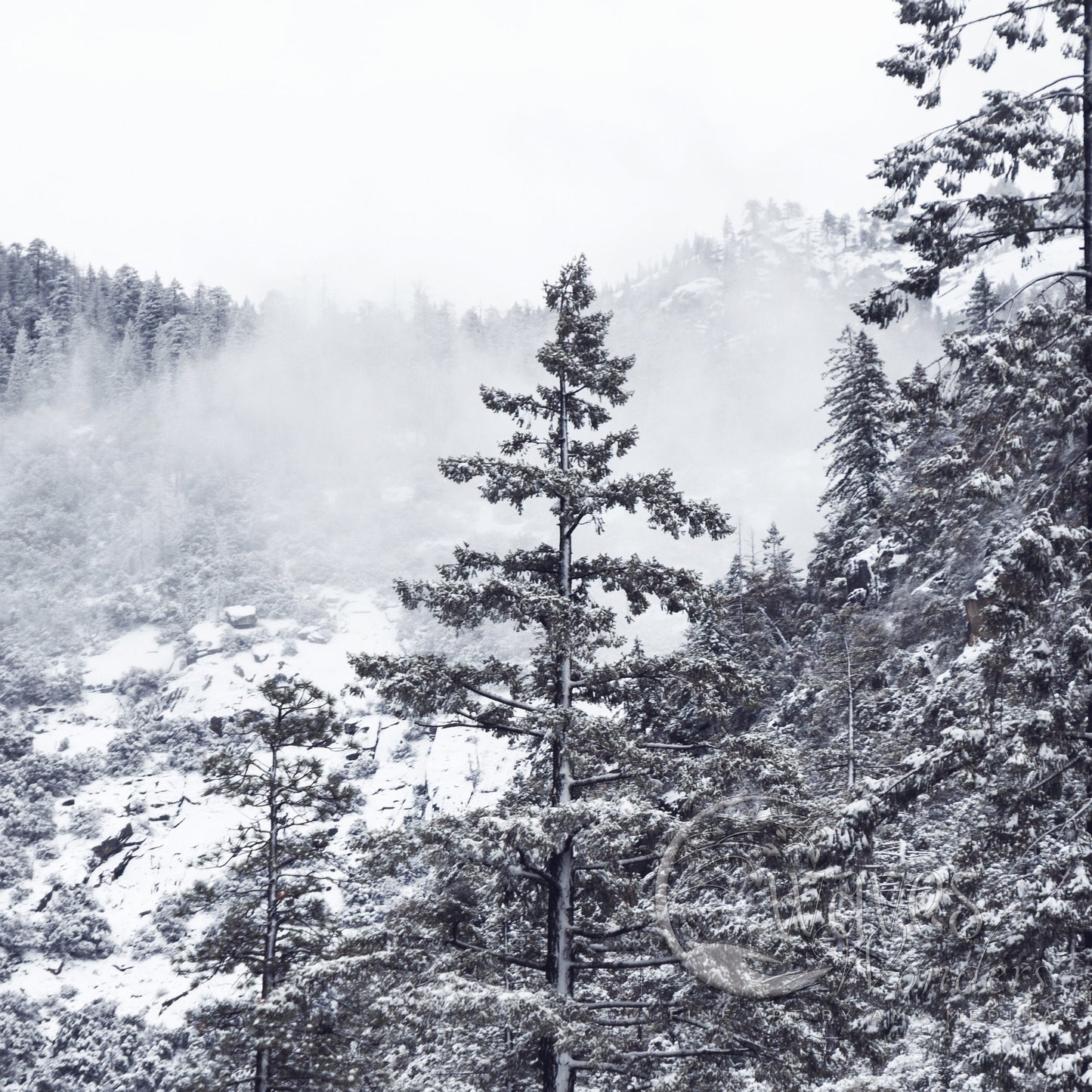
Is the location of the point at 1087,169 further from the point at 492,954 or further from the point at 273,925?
the point at 273,925

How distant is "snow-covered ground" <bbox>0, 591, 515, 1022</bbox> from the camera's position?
34.2 metres

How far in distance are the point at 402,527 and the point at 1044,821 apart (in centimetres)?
8084

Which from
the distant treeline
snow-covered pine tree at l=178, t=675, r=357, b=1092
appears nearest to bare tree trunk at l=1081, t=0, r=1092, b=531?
snow-covered pine tree at l=178, t=675, r=357, b=1092

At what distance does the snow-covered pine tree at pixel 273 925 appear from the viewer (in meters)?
13.1

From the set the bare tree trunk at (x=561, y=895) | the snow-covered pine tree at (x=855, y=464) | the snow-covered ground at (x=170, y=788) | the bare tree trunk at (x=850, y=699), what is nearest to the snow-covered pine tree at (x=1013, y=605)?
the bare tree trunk at (x=561, y=895)

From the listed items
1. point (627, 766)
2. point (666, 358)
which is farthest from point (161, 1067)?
point (666, 358)

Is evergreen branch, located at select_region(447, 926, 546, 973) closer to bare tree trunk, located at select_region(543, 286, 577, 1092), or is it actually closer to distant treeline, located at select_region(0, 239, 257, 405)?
bare tree trunk, located at select_region(543, 286, 577, 1092)

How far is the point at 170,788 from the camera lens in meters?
46.8

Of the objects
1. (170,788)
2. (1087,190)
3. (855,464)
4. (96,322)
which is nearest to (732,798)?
(1087,190)

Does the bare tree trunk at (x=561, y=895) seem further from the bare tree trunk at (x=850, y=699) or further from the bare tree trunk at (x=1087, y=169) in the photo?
the bare tree trunk at (x=850, y=699)

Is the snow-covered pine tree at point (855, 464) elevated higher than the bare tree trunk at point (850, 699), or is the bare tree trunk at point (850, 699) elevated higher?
the snow-covered pine tree at point (855, 464)

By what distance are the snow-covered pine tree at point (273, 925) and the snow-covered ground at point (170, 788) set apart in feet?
32.7

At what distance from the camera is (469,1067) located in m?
9.02

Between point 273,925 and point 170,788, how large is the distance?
36785mm
